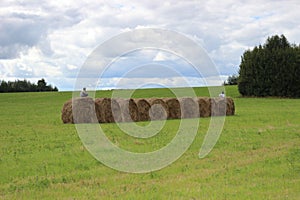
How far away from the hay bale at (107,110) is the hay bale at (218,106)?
6.68 metres

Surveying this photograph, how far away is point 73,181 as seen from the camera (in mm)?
9789

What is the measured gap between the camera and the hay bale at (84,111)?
23.7m

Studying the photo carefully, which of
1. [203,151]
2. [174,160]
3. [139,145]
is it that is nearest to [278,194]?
[174,160]

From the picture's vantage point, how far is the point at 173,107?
1056 inches

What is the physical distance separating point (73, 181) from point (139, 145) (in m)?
5.19

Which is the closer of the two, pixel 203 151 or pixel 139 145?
pixel 203 151

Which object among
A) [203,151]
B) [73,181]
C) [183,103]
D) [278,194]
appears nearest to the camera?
[278,194]

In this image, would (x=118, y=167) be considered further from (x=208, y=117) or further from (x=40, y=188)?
(x=208, y=117)

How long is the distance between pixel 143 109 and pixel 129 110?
0.84 metres

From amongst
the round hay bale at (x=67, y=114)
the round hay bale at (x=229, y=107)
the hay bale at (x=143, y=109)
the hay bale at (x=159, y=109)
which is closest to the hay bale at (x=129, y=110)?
the hay bale at (x=143, y=109)

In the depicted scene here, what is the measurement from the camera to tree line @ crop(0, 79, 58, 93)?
95.9m

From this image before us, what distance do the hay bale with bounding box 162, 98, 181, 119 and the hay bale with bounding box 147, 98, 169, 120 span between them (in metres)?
0.25

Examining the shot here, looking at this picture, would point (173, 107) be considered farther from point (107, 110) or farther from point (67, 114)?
point (67, 114)

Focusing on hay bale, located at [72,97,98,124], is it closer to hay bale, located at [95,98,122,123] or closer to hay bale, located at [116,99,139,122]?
hay bale, located at [95,98,122,123]
